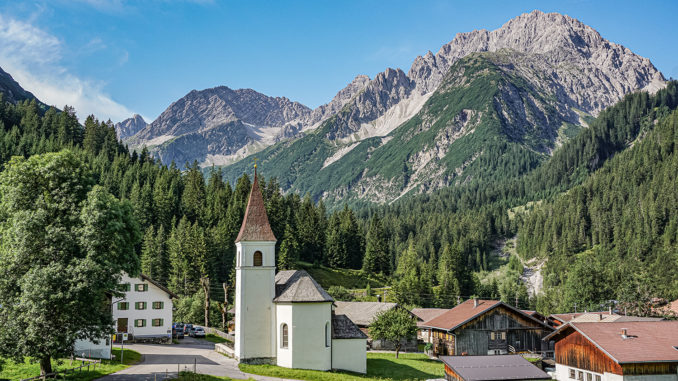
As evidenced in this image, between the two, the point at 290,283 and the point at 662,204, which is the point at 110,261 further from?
the point at 662,204

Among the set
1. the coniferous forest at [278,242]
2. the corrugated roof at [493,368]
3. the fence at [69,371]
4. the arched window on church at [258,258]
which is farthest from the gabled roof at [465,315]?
the fence at [69,371]

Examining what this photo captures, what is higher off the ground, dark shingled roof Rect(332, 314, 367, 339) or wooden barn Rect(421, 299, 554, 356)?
dark shingled roof Rect(332, 314, 367, 339)

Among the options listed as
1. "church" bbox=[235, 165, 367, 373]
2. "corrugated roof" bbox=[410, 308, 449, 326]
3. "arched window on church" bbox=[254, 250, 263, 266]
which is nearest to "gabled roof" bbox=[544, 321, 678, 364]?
"church" bbox=[235, 165, 367, 373]

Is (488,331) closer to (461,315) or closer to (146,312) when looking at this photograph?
(461,315)

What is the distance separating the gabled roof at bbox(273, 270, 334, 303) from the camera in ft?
178

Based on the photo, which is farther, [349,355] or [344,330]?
[344,330]

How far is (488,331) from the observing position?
75.3m

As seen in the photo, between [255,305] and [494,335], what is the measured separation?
3681 cm

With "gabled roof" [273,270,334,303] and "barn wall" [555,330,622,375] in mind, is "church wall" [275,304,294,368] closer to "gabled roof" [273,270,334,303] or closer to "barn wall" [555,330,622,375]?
"gabled roof" [273,270,334,303]

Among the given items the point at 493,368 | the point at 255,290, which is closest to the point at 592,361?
the point at 493,368

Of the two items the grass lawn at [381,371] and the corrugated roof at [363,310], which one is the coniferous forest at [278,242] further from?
the grass lawn at [381,371]

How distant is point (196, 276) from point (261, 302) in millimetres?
48428

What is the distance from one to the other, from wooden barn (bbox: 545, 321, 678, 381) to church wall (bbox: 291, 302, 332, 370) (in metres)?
24.5

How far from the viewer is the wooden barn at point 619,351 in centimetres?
4788
